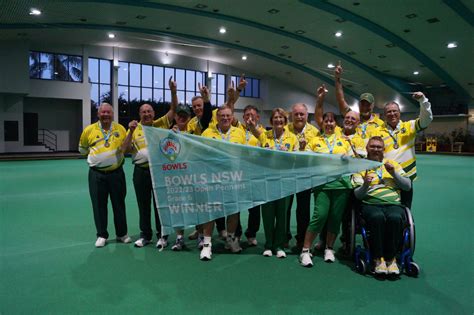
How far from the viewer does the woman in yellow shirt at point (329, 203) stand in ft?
11.8

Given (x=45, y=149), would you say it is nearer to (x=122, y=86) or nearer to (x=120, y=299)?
(x=122, y=86)

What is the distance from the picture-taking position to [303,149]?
3928 millimetres

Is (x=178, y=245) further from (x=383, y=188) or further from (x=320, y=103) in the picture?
(x=320, y=103)

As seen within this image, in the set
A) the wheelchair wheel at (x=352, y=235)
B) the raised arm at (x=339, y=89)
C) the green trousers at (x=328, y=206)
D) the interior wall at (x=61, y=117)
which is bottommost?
the wheelchair wheel at (x=352, y=235)

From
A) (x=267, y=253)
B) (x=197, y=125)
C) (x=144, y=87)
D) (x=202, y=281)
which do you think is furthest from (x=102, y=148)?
(x=144, y=87)

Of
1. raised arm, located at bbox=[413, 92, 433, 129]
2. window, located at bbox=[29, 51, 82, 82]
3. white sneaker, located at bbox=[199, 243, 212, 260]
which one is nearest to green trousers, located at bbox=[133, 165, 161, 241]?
white sneaker, located at bbox=[199, 243, 212, 260]

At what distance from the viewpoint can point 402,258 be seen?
10.9 ft

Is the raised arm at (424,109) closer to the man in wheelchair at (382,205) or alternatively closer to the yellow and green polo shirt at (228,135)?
the man in wheelchair at (382,205)

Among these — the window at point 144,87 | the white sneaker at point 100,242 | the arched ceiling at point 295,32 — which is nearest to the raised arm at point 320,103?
the white sneaker at point 100,242

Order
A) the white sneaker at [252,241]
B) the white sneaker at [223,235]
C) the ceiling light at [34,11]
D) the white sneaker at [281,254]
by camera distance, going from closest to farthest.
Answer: the white sneaker at [281,254], the white sneaker at [252,241], the white sneaker at [223,235], the ceiling light at [34,11]

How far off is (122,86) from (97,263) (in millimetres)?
23398

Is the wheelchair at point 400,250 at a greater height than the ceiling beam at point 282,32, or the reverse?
the ceiling beam at point 282,32

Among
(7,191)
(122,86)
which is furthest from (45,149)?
(7,191)

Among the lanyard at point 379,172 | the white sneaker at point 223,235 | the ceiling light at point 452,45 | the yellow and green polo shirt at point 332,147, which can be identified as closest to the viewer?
the lanyard at point 379,172
